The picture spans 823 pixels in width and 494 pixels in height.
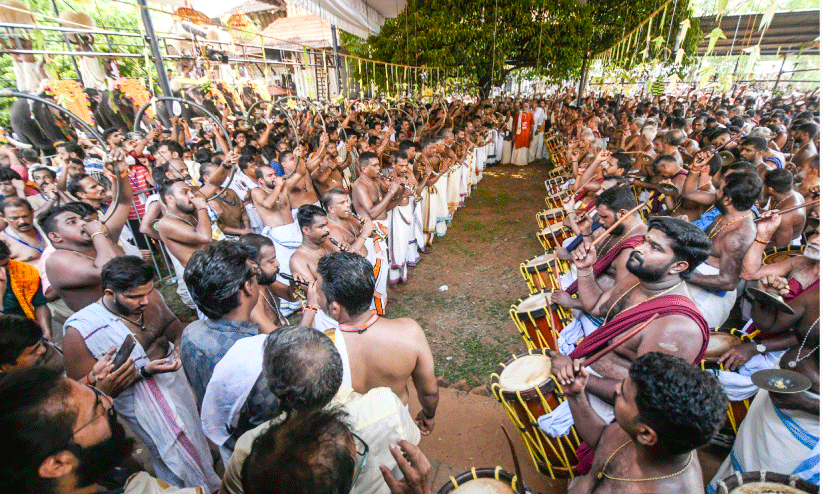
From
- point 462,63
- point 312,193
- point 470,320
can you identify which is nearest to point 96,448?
point 470,320

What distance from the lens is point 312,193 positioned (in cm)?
566

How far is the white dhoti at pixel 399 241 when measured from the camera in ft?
18.6

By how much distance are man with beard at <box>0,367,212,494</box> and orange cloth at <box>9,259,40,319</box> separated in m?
2.16

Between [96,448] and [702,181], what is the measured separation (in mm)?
5944

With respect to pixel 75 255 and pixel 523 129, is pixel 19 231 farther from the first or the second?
pixel 523 129

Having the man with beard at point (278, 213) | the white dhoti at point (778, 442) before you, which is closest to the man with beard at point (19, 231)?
the man with beard at point (278, 213)

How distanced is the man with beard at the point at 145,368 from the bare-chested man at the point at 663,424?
2.32 m

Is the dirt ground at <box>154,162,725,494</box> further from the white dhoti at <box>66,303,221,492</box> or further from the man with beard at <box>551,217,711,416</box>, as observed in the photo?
the white dhoti at <box>66,303,221,492</box>

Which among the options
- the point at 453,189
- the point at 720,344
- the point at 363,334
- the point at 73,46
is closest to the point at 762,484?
the point at 720,344

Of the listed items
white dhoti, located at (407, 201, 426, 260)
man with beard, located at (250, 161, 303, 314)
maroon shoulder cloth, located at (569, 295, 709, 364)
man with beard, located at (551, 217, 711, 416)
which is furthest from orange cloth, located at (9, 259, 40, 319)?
white dhoti, located at (407, 201, 426, 260)

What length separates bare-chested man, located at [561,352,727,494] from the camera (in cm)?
138

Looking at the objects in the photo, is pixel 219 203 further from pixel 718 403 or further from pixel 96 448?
pixel 718 403

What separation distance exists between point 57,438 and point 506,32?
50.1ft

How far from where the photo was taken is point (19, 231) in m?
3.59
